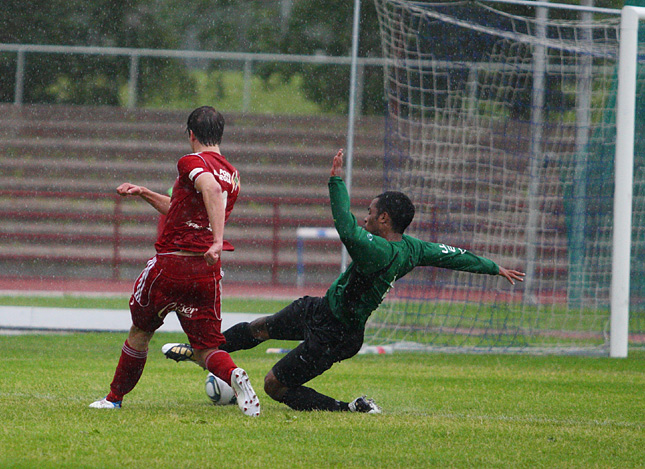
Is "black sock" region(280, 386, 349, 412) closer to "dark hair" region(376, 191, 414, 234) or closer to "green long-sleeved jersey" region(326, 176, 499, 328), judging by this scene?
"green long-sleeved jersey" region(326, 176, 499, 328)

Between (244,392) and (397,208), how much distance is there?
127cm

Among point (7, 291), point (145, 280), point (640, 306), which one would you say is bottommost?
point (7, 291)

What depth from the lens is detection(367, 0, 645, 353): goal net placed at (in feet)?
29.9

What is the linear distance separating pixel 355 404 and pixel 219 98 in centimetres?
1351

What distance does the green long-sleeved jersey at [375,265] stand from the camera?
4697mm

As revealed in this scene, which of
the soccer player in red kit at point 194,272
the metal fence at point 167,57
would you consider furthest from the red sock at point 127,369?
the metal fence at point 167,57

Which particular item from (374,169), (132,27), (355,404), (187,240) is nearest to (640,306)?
(355,404)

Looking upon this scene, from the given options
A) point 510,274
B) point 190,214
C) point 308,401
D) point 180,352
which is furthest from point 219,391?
point 510,274

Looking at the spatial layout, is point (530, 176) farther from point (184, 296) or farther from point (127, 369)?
point (127, 369)

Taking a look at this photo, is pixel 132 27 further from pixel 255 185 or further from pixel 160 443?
pixel 160 443

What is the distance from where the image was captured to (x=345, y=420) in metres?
4.60

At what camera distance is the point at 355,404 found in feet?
16.2

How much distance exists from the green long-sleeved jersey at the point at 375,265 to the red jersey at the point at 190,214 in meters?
0.72

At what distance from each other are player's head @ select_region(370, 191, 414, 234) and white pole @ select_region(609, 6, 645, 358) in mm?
3803
